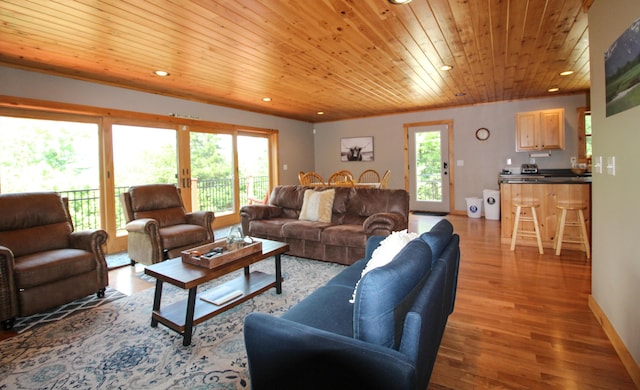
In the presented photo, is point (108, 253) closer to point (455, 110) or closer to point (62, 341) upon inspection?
point (62, 341)

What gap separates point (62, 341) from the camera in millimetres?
2188

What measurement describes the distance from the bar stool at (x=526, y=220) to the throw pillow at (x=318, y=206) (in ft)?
7.85

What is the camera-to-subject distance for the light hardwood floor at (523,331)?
5.67 ft

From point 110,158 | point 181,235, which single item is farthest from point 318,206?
point 110,158

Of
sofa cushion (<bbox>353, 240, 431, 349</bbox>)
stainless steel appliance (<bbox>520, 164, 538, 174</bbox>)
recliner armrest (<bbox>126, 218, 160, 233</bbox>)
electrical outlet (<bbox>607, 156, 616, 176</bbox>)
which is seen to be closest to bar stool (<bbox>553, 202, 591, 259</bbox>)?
electrical outlet (<bbox>607, 156, 616, 176</bbox>)

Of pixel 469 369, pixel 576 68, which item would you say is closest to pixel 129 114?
pixel 469 369

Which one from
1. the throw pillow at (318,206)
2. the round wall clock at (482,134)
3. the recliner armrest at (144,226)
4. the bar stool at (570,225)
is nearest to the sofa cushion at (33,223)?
the recliner armrest at (144,226)

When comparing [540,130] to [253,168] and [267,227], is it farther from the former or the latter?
[253,168]

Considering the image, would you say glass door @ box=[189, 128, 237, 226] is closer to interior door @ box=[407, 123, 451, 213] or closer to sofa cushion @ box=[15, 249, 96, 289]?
sofa cushion @ box=[15, 249, 96, 289]

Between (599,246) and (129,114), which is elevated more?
(129,114)

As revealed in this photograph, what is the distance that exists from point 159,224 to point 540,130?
21.8 feet

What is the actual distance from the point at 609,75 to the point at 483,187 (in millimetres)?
5188

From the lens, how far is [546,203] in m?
4.26

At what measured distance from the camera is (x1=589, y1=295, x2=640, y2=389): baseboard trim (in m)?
1.68
